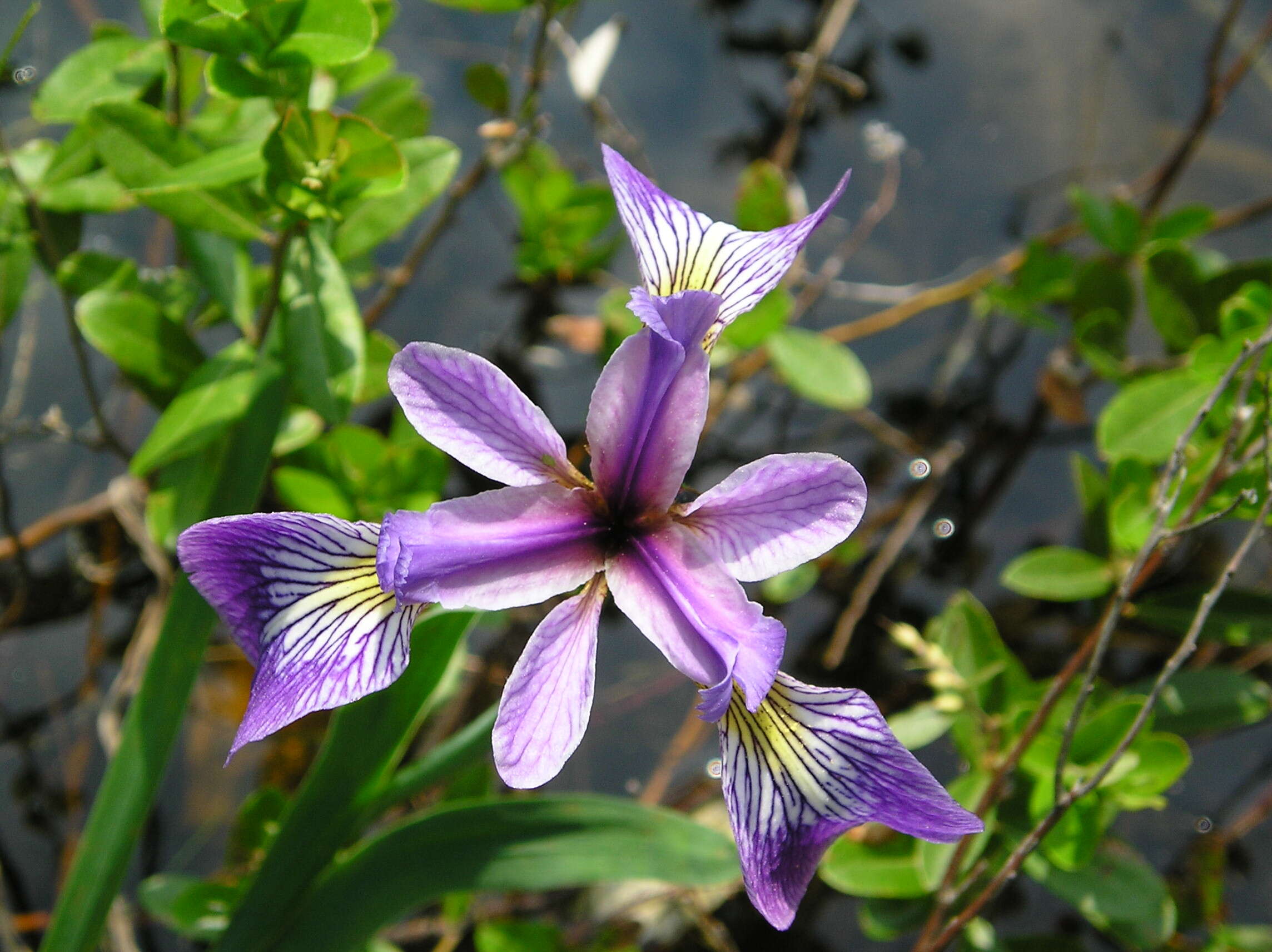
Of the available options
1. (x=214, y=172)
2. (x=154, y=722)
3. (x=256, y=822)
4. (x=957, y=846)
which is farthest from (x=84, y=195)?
(x=957, y=846)

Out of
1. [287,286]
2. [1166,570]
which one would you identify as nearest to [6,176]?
[287,286]

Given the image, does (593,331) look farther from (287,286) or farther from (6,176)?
(6,176)

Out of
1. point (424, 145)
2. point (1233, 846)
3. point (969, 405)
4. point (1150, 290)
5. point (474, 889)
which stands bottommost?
point (1233, 846)

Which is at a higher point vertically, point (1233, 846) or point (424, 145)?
point (424, 145)

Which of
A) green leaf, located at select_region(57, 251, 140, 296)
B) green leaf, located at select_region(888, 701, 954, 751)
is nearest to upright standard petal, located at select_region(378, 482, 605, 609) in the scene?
green leaf, located at select_region(888, 701, 954, 751)

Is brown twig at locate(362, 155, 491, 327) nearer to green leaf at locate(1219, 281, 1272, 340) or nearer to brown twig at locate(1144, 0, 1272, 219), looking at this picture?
green leaf at locate(1219, 281, 1272, 340)

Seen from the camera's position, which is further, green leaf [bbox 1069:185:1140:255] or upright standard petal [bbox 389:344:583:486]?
green leaf [bbox 1069:185:1140:255]

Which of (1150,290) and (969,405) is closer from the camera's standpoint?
(1150,290)

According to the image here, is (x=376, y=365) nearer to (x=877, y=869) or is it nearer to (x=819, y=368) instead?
(x=819, y=368)
